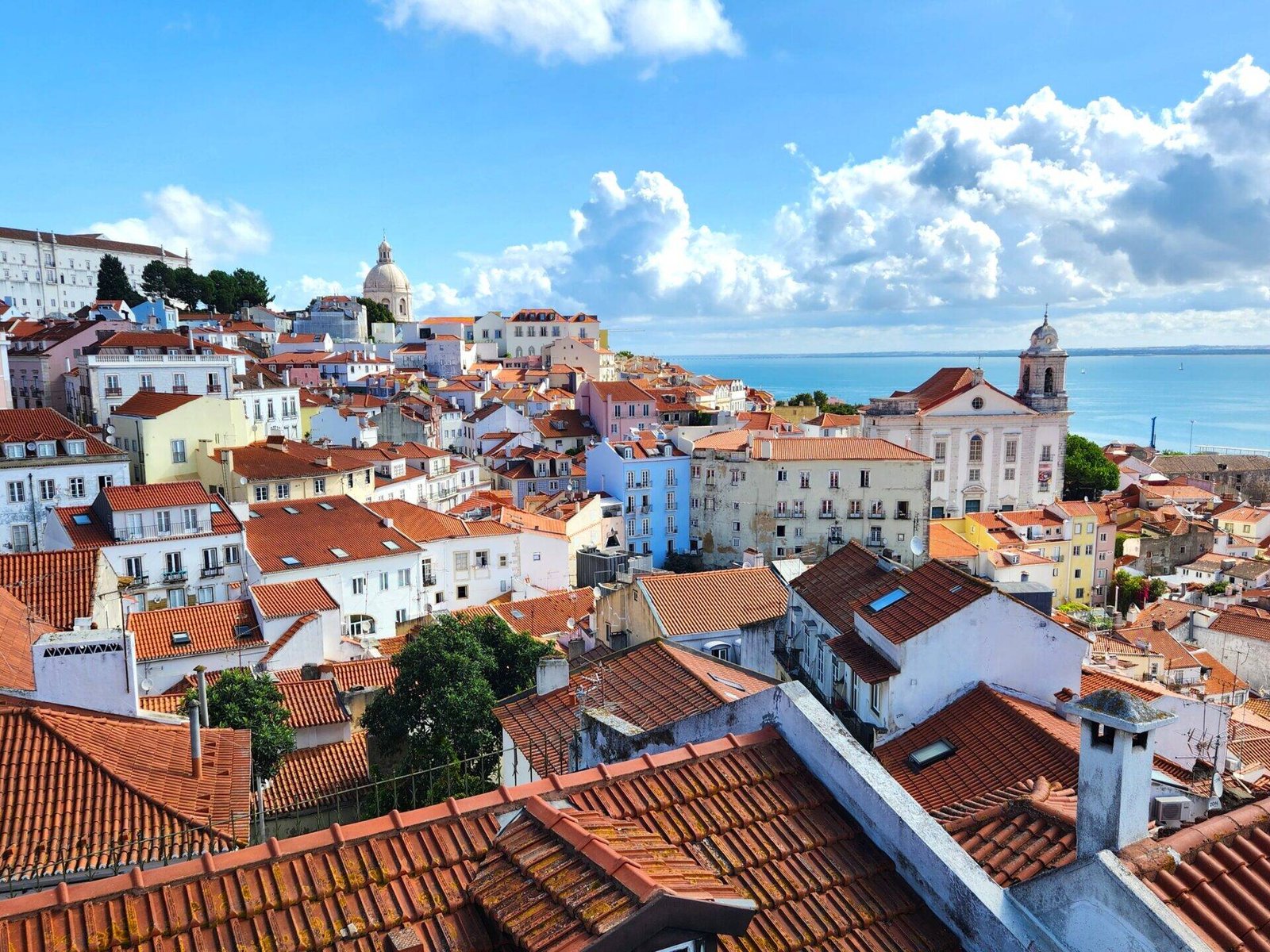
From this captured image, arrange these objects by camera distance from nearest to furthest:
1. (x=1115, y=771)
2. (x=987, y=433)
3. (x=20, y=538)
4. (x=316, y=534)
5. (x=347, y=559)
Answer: (x=1115, y=771) → (x=20, y=538) → (x=347, y=559) → (x=316, y=534) → (x=987, y=433)

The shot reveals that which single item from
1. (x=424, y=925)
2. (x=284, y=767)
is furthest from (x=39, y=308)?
(x=424, y=925)

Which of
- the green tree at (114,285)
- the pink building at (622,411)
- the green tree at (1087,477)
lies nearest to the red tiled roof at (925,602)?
the pink building at (622,411)

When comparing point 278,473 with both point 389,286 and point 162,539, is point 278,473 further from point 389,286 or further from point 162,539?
point 389,286

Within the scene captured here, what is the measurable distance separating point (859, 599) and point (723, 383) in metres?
85.2

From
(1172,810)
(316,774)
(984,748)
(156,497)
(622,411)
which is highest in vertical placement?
(1172,810)

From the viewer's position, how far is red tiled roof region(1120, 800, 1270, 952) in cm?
430

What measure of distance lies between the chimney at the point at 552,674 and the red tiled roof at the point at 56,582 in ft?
30.0

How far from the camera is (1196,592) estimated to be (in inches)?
1969

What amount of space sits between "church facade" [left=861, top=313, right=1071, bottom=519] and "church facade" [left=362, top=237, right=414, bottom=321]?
83290 mm

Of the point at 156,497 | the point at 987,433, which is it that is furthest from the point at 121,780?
the point at 987,433

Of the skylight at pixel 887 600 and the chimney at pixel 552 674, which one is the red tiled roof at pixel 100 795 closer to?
the chimney at pixel 552 674

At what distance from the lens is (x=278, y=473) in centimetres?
3997

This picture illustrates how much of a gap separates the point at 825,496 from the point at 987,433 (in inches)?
921

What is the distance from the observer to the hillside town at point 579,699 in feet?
14.8
